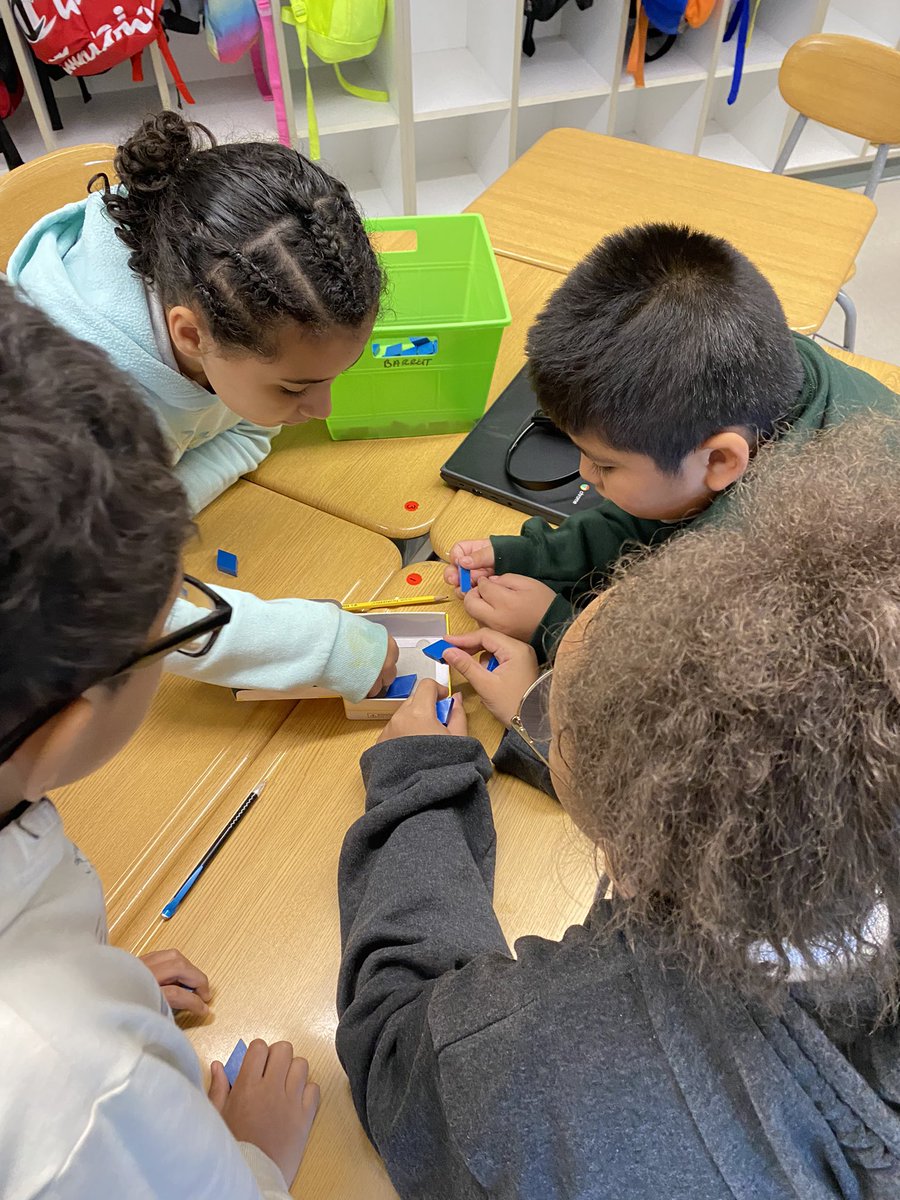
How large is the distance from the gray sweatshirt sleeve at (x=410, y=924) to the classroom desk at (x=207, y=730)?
0.58 feet

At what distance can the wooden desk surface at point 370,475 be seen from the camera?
3.79 ft

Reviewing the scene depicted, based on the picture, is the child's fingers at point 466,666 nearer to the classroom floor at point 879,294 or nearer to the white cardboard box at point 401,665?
the white cardboard box at point 401,665

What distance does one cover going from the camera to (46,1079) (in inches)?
17.5

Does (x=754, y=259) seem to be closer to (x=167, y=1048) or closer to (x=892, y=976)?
(x=892, y=976)

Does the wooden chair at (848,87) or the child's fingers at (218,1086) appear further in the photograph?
the wooden chair at (848,87)

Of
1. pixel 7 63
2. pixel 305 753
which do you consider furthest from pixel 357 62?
pixel 305 753

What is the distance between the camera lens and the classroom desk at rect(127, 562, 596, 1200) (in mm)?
718

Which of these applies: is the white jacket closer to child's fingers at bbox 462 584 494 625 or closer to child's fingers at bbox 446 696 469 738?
child's fingers at bbox 446 696 469 738

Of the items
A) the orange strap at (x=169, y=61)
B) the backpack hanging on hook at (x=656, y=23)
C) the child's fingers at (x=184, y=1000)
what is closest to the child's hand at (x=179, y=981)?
the child's fingers at (x=184, y=1000)

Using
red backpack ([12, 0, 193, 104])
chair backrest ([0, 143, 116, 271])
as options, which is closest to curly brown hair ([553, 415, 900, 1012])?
chair backrest ([0, 143, 116, 271])

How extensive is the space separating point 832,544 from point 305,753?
66 centimetres

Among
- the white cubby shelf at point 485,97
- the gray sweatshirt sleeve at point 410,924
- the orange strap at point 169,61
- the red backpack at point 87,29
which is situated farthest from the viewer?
the white cubby shelf at point 485,97

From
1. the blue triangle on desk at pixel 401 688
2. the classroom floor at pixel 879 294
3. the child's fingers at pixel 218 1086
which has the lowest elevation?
the classroom floor at pixel 879 294

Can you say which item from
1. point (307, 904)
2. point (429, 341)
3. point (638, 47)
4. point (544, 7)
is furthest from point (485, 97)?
point (307, 904)
